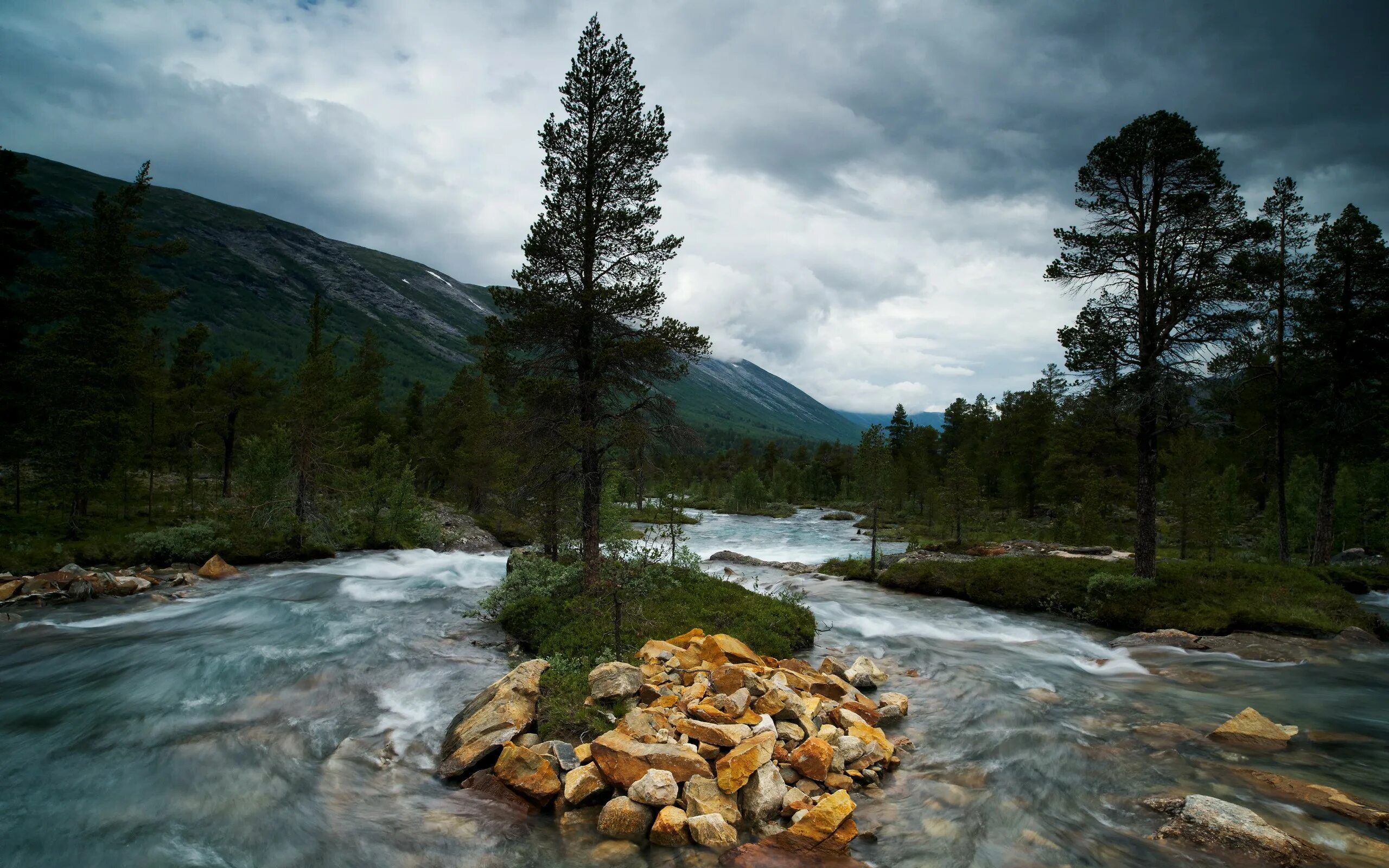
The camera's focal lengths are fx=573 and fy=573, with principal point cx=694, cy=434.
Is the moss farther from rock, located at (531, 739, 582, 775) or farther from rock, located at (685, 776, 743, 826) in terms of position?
rock, located at (685, 776, 743, 826)

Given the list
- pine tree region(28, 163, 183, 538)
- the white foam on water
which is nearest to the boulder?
the white foam on water

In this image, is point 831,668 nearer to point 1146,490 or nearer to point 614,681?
point 614,681

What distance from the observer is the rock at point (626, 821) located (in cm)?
710

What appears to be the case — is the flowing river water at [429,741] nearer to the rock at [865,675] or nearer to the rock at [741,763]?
the rock at [865,675]

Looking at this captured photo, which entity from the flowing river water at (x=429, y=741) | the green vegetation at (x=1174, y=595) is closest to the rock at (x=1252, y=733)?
the flowing river water at (x=429, y=741)

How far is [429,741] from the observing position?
1023 cm

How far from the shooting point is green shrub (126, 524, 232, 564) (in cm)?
2456

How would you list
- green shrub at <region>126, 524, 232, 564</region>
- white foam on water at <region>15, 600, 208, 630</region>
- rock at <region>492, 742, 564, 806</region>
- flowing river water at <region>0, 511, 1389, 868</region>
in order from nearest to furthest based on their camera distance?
flowing river water at <region>0, 511, 1389, 868</region>, rock at <region>492, 742, 564, 806</region>, white foam on water at <region>15, 600, 208, 630</region>, green shrub at <region>126, 524, 232, 564</region>

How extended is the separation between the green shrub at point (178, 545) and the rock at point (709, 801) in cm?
2868

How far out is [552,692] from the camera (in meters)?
10.7

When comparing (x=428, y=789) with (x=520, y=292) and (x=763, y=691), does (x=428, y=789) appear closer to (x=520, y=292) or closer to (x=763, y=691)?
(x=763, y=691)

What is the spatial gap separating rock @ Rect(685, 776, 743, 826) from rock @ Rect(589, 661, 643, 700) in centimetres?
280

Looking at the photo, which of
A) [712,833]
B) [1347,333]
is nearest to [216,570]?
[712,833]

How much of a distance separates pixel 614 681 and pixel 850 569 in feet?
74.0
